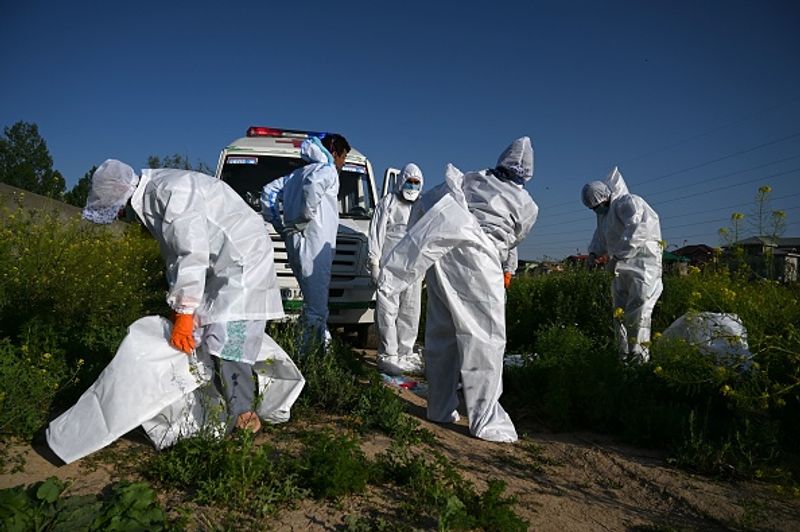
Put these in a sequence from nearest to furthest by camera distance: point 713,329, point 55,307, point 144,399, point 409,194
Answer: point 144,399
point 713,329
point 55,307
point 409,194

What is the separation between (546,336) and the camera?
551 cm

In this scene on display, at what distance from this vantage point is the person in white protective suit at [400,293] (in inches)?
246

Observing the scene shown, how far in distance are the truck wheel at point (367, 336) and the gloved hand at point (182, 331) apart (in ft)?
13.6

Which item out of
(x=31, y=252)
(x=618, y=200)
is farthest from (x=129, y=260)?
(x=618, y=200)

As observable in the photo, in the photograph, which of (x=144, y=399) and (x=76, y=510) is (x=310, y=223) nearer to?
(x=144, y=399)

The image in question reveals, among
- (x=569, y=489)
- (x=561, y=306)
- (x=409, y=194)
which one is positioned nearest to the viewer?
(x=569, y=489)

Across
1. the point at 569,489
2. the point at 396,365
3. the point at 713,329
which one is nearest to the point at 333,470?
the point at 569,489

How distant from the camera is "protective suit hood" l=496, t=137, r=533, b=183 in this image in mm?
4844

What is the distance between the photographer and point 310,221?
5.71 metres

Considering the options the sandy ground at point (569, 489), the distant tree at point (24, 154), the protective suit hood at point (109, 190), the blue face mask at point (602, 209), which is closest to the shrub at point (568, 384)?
the sandy ground at point (569, 489)

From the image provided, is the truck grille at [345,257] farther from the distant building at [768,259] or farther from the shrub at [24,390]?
the distant building at [768,259]

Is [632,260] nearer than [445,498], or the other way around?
[445,498]

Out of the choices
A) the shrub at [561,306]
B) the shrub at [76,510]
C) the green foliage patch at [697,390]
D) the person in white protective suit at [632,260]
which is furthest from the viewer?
the shrub at [561,306]

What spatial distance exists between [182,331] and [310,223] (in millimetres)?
2422
